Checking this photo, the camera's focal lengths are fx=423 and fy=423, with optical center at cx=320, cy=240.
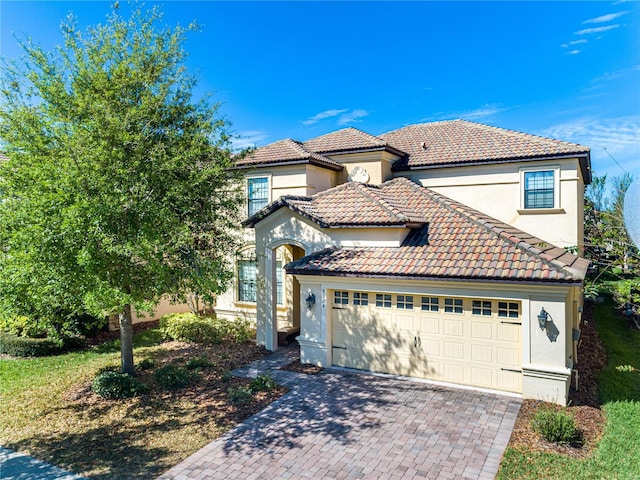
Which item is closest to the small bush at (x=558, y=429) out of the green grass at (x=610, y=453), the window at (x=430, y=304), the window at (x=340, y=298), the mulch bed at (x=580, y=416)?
the mulch bed at (x=580, y=416)

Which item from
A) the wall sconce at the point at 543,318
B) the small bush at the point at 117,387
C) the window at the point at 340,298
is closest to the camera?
the wall sconce at the point at 543,318

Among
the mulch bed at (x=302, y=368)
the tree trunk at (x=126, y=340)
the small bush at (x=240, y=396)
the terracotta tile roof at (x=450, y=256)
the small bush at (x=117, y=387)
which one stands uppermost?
the terracotta tile roof at (x=450, y=256)

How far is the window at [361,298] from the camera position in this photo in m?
13.7

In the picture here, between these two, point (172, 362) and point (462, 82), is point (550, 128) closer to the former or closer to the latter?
point (462, 82)

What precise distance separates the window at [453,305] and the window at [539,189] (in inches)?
313

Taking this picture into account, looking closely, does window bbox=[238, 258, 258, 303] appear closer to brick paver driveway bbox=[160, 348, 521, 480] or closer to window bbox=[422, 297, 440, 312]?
brick paver driveway bbox=[160, 348, 521, 480]

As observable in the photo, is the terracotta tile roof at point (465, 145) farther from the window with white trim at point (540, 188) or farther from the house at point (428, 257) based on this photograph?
the window with white trim at point (540, 188)

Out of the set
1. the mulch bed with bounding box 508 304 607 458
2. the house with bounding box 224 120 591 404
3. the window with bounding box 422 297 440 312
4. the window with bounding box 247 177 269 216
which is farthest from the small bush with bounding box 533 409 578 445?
the window with bounding box 247 177 269 216

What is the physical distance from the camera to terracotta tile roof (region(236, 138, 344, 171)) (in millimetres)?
18141

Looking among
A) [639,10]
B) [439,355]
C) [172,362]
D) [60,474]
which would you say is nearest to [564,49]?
[639,10]

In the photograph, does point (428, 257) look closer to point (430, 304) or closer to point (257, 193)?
point (430, 304)

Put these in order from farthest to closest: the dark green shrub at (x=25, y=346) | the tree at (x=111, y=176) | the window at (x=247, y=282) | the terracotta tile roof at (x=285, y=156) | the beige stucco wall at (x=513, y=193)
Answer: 1. the window at (x=247, y=282)
2. the terracotta tile roof at (x=285, y=156)
3. the beige stucco wall at (x=513, y=193)
4. the dark green shrub at (x=25, y=346)
5. the tree at (x=111, y=176)

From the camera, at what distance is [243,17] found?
15648mm

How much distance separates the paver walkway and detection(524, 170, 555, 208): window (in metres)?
17.6
